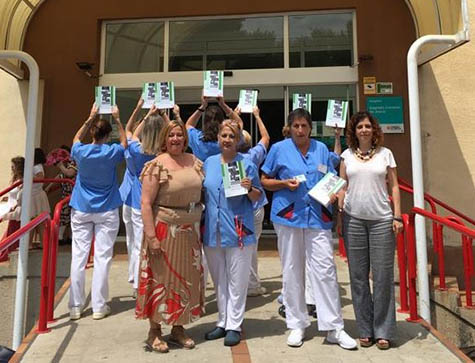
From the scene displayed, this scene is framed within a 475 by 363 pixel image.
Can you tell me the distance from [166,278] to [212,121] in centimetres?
140

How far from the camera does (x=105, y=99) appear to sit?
4.08m

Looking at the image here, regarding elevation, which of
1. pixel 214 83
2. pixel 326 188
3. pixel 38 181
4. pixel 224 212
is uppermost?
pixel 214 83

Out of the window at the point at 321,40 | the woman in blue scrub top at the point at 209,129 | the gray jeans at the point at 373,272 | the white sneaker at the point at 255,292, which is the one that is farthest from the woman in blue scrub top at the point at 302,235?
the window at the point at 321,40

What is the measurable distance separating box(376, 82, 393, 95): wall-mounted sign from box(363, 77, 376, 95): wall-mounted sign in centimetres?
7

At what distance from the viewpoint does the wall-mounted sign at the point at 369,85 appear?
7.18 metres

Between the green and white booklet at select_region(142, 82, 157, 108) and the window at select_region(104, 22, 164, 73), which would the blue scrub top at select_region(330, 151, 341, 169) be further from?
the window at select_region(104, 22, 164, 73)

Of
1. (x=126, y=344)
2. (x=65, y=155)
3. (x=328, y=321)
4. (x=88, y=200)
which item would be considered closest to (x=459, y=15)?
(x=328, y=321)

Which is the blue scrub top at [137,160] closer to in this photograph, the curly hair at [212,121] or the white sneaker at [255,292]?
the curly hair at [212,121]

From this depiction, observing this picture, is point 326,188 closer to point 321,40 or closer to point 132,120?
point 132,120

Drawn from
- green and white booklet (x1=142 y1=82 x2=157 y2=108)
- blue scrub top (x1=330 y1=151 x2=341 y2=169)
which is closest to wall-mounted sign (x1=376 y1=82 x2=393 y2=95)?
blue scrub top (x1=330 y1=151 x2=341 y2=169)

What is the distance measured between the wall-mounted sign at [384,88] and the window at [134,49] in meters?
3.97

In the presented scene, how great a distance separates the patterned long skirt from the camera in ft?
10.2

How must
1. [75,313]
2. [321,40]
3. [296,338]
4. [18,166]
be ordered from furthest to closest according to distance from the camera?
[321,40] → [18,166] → [75,313] → [296,338]

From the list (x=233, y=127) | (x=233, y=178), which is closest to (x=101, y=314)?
(x=233, y=178)
